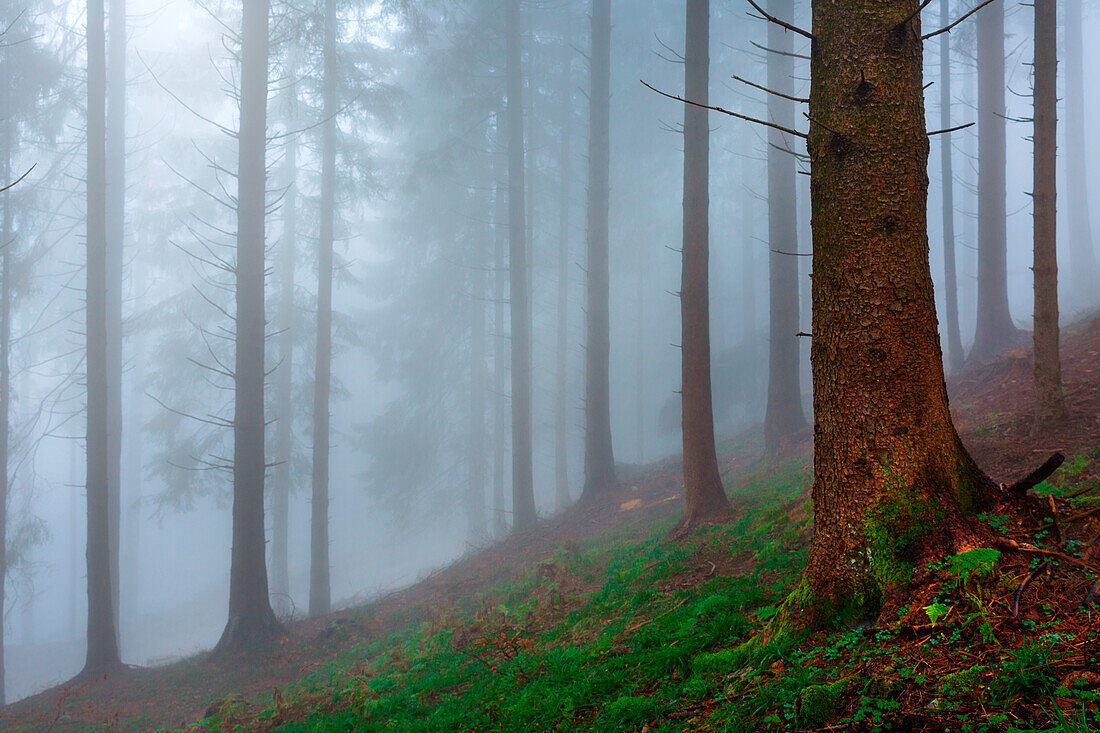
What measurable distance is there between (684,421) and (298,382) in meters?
17.4

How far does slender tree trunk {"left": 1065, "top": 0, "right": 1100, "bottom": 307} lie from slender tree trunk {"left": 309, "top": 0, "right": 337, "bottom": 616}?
26482mm

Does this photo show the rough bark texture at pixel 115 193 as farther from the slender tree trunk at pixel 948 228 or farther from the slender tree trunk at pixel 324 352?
the slender tree trunk at pixel 948 228

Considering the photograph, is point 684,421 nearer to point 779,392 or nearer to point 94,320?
point 779,392

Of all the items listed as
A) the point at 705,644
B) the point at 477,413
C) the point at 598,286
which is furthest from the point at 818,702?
the point at 477,413

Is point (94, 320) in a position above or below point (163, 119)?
below

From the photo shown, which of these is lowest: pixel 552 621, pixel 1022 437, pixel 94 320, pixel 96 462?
pixel 552 621

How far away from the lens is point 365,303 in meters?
55.1

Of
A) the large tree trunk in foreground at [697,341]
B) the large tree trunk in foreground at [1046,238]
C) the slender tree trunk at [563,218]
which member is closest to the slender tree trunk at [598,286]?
the slender tree trunk at [563,218]

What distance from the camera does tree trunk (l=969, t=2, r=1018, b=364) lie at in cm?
1284

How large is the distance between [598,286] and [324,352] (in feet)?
25.5

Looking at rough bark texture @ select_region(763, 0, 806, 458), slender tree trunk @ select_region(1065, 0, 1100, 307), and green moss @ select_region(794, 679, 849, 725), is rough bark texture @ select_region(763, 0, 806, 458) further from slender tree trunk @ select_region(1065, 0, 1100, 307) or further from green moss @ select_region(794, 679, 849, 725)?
slender tree trunk @ select_region(1065, 0, 1100, 307)

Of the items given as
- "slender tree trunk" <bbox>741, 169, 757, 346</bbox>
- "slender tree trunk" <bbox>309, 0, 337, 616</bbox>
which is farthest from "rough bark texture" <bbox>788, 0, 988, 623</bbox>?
"slender tree trunk" <bbox>741, 169, 757, 346</bbox>

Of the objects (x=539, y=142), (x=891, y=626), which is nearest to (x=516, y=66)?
(x=539, y=142)

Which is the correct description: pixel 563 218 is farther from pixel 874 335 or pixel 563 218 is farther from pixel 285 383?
pixel 874 335
